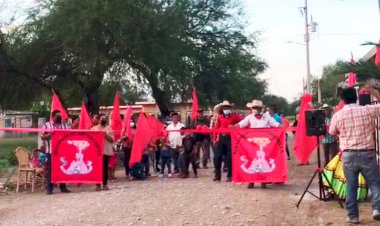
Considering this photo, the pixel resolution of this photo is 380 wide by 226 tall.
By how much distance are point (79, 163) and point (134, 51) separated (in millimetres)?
11010

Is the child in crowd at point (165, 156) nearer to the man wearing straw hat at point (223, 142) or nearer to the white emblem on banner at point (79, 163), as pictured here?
the man wearing straw hat at point (223, 142)

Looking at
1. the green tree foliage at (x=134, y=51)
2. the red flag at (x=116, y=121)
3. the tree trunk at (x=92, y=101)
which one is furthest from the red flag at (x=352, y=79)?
the tree trunk at (x=92, y=101)

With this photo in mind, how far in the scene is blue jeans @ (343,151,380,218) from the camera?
8.12 m

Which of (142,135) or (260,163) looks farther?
(142,135)

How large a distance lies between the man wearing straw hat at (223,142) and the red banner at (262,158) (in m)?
1.08

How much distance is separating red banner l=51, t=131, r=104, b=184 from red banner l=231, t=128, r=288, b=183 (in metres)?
3.03

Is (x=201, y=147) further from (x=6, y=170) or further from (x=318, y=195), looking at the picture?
(x=318, y=195)

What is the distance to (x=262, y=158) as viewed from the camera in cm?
1204

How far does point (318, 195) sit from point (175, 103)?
19.2m

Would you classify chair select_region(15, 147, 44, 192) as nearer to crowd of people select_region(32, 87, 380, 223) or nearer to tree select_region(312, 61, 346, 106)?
crowd of people select_region(32, 87, 380, 223)

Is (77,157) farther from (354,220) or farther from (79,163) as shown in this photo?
(354,220)

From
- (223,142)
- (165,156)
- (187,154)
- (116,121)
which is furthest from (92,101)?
(223,142)

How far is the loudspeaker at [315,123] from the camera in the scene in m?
10.1

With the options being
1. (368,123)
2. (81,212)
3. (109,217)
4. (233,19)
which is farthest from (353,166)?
(233,19)
